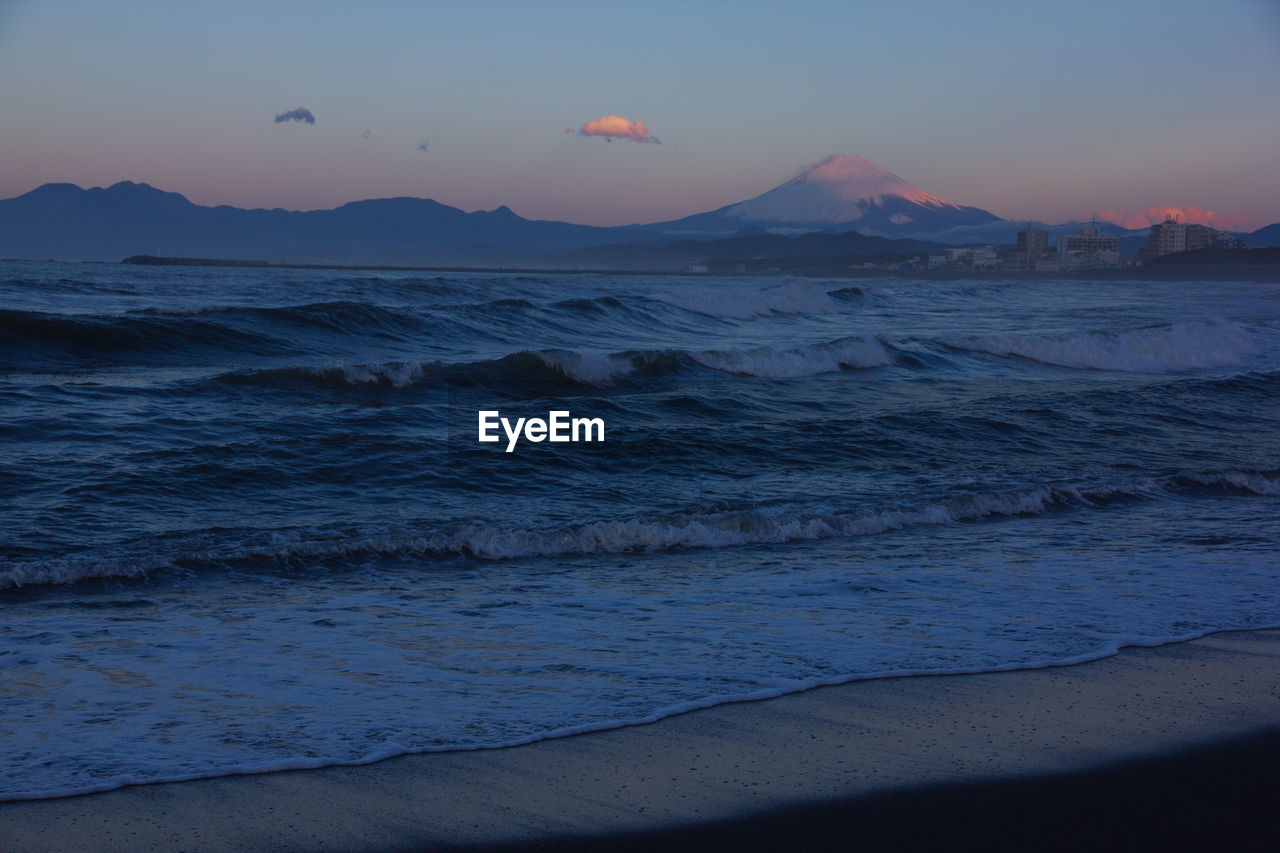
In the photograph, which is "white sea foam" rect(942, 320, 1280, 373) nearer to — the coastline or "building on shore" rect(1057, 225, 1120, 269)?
the coastline

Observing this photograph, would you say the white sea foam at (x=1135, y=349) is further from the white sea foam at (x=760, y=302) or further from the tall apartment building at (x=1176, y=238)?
the tall apartment building at (x=1176, y=238)

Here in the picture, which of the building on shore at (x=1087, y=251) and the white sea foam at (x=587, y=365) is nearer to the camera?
the white sea foam at (x=587, y=365)

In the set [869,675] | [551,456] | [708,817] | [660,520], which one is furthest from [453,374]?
[708,817]

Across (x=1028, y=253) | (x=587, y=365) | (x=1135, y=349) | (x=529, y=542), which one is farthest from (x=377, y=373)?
(x=1028, y=253)

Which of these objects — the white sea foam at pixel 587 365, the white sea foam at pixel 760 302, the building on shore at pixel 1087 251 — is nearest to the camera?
the white sea foam at pixel 587 365

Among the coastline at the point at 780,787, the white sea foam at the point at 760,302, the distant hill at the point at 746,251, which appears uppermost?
the distant hill at the point at 746,251

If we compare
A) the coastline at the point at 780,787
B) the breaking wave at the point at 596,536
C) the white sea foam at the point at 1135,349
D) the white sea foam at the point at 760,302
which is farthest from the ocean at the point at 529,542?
the white sea foam at the point at 760,302

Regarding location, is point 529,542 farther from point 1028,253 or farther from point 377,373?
point 1028,253
